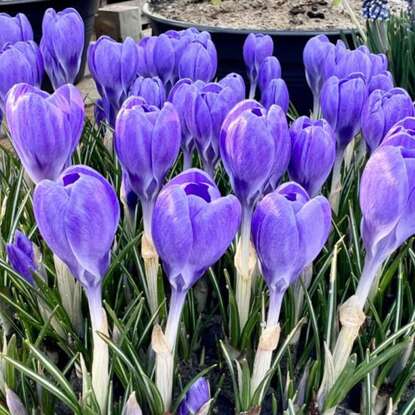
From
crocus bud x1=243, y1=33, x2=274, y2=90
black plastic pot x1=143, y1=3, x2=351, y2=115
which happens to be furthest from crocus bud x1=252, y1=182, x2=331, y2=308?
black plastic pot x1=143, y1=3, x2=351, y2=115

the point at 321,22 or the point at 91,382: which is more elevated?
the point at 321,22

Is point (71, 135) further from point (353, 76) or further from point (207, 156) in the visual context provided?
point (353, 76)

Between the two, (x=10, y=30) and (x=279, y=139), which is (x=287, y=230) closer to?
(x=279, y=139)

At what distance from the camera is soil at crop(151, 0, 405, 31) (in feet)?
6.77

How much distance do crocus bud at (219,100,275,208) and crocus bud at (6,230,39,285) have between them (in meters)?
0.23

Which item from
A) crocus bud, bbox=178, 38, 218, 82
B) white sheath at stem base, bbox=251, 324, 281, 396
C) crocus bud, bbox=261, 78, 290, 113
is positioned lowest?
white sheath at stem base, bbox=251, 324, 281, 396

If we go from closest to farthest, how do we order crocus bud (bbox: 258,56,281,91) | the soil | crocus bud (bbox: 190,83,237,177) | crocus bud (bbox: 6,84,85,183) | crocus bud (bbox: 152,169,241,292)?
crocus bud (bbox: 152,169,241,292)
crocus bud (bbox: 6,84,85,183)
crocus bud (bbox: 190,83,237,177)
crocus bud (bbox: 258,56,281,91)
the soil

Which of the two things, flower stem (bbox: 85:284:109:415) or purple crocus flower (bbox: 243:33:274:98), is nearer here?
flower stem (bbox: 85:284:109:415)

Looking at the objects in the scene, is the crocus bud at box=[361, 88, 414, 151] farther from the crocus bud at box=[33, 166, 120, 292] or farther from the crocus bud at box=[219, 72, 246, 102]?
the crocus bud at box=[33, 166, 120, 292]

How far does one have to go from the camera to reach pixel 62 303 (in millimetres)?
673

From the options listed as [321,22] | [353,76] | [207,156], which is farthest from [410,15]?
[207,156]

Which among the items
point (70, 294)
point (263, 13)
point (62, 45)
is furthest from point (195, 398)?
point (263, 13)

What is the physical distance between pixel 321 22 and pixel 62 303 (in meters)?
1.64

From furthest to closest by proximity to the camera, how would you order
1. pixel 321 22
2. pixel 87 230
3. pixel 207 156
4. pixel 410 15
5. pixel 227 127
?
1. pixel 321 22
2. pixel 410 15
3. pixel 207 156
4. pixel 227 127
5. pixel 87 230
